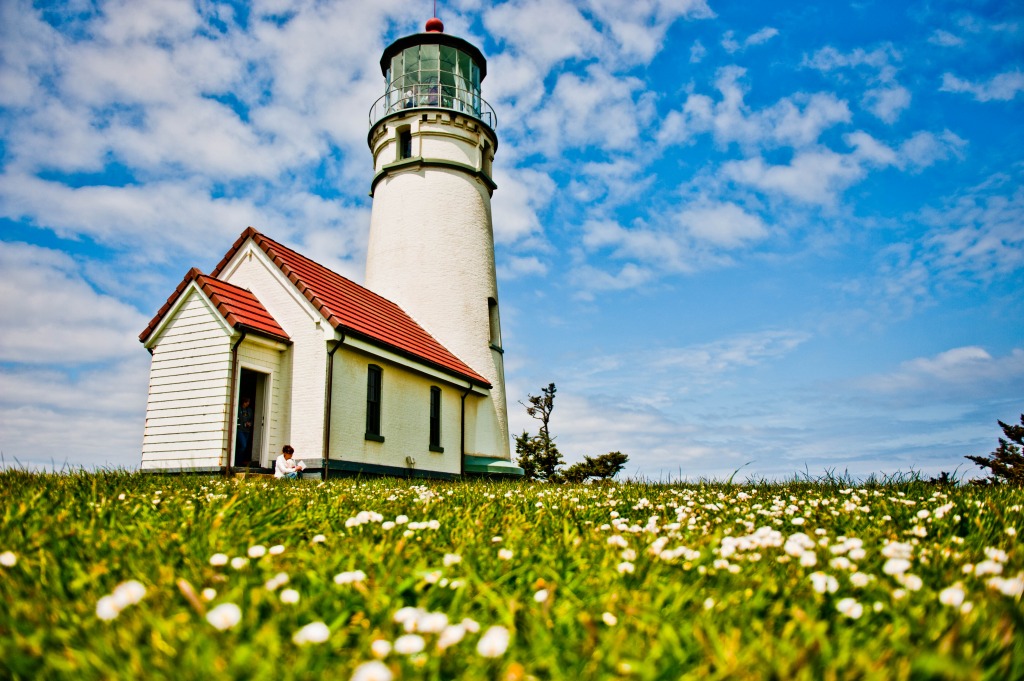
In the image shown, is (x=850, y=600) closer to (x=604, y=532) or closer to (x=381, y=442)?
(x=604, y=532)

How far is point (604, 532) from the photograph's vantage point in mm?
5902

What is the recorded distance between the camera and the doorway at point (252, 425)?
17516 millimetres

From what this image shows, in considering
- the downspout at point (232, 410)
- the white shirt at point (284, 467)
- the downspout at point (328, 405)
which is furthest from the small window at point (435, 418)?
the downspout at point (232, 410)

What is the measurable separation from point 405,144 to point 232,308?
36.6 feet

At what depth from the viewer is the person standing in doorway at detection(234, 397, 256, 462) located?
17500mm

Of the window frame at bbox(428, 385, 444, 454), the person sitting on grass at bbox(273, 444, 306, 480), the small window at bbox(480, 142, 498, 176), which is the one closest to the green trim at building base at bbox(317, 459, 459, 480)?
the person sitting on grass at bbox(273, 444, 306, 480)

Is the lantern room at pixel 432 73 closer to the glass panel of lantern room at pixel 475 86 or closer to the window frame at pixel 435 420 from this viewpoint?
the glass panel of lantern room at pixel 475 86

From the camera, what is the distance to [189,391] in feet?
55.5

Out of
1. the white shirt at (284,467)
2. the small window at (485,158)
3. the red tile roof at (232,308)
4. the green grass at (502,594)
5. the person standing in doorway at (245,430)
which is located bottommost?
the green grass at (502,594)

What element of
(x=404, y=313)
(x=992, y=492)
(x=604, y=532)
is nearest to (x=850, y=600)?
(x=604, y=532)

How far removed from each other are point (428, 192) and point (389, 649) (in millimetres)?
22600

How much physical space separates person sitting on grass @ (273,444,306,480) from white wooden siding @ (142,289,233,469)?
128cm

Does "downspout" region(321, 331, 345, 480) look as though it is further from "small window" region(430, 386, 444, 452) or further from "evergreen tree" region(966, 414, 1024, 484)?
"evergreen tree" region(966, 414, 1024, 484)

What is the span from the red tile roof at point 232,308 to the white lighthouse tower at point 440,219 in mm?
6691
